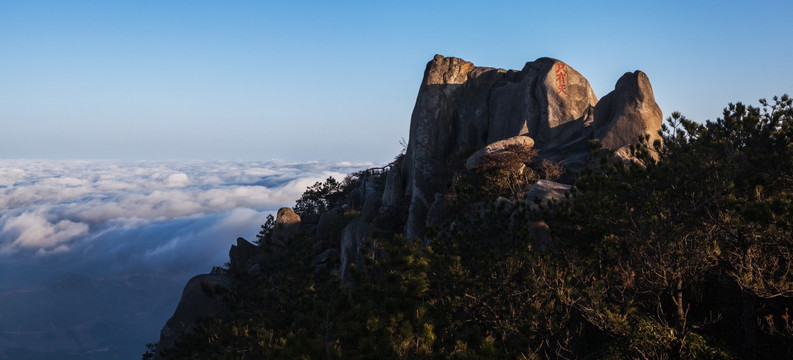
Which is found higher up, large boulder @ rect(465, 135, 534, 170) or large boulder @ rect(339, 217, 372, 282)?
large boulder @ rect(465, 135, 534, 170)

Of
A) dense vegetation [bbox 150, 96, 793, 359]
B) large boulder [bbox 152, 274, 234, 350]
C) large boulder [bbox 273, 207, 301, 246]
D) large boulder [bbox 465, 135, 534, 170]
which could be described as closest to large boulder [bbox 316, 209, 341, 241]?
large boulder [bbox 273, 207, 301, 246]

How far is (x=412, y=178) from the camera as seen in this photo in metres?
31.2

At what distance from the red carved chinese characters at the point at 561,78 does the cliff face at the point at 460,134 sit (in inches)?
2.3

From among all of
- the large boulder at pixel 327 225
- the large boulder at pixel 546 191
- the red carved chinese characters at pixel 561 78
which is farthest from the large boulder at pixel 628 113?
the large boulder at pixel 327 225

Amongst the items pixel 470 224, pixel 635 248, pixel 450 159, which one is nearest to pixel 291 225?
pixel 450 159

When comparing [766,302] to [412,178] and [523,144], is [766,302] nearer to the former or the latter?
[523,144]

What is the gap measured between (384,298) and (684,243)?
6655mm

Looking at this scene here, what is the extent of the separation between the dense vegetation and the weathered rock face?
34.0 feet

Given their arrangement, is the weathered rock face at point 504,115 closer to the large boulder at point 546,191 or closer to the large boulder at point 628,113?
the large boulder at point 628,113

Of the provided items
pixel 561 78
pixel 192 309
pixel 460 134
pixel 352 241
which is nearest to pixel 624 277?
pixel 352 241

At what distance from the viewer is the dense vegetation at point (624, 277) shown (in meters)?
11.2

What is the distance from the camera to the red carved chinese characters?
3017cm

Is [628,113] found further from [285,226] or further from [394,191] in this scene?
[285,226]

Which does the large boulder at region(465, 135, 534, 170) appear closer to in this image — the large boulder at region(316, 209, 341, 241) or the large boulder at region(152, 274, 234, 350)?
the large boulder at region(316, 209, 341, 241)
